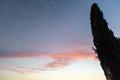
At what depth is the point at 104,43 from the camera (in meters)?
35.1

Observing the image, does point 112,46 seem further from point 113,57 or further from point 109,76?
point 109,76

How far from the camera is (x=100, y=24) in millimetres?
35125

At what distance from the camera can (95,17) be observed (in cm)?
3534

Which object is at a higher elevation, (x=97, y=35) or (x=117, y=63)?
(x=97, y=35)

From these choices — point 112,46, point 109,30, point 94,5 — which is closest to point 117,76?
point 112,46

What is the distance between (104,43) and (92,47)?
179 cm

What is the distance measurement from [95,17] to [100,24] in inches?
44.6

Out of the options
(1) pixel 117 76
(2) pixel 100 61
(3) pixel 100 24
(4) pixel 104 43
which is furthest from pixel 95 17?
(1) pixel 117 76

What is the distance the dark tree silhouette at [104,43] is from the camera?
3412 centimetres

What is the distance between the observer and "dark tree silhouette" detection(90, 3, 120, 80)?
3412cm

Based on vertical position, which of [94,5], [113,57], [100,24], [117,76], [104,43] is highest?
[94,5]

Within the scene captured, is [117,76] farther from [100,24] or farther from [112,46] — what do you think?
[100,24]

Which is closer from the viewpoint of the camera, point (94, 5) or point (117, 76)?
point (117, 76)

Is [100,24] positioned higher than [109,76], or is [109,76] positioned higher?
[100,24]
